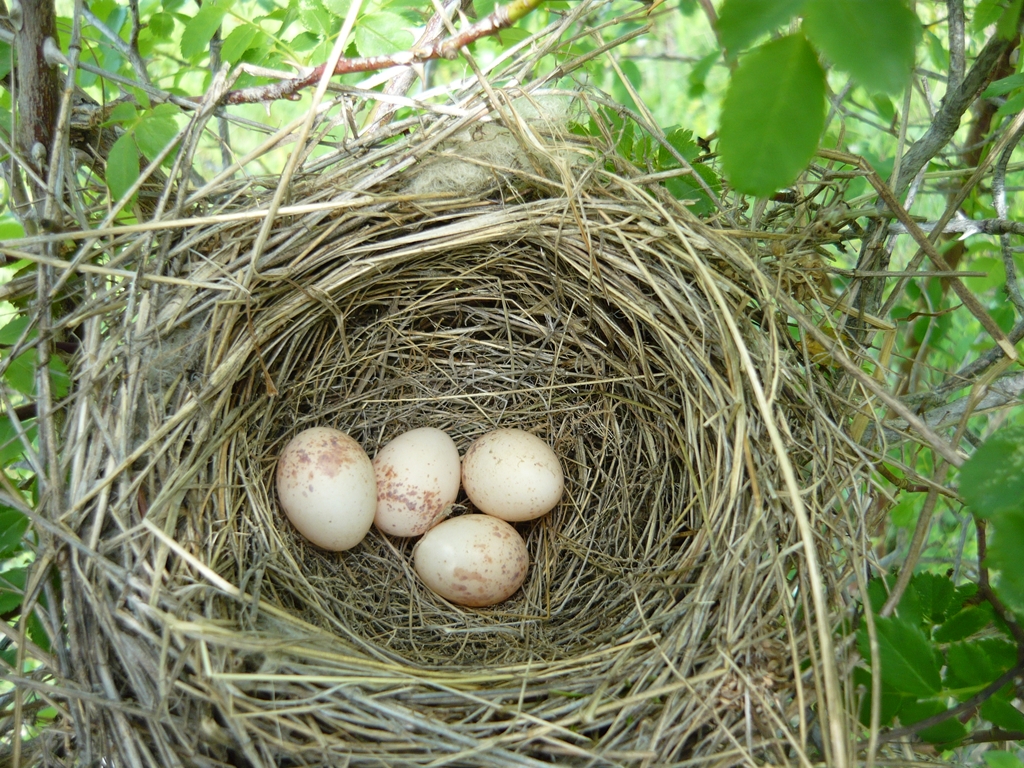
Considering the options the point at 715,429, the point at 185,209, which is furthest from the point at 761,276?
the point at 185,209

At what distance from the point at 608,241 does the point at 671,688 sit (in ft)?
2.84

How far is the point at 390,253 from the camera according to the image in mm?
1384

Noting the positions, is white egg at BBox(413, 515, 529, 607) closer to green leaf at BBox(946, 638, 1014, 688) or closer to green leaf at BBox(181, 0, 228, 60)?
green leaf at BBox(946, 638, 1014, 688)

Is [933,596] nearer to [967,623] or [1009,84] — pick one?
[967,623]

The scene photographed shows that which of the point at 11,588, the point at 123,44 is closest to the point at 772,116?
the point at 11,588

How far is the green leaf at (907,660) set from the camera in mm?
819

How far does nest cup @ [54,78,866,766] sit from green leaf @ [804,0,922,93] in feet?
2.36

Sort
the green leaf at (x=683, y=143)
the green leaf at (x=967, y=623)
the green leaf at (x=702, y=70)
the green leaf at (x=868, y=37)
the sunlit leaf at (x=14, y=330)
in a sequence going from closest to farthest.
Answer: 1. the green leaf at (x=868, y=37)
2. the green leaf at (x=967, y=623)
3. the sunlit leaf at (x=14, y=330)
4. the green leaf at (x=683, y=143)
5. the green leaf at (x=702, y=70)

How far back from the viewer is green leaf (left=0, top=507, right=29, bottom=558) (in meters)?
1.02

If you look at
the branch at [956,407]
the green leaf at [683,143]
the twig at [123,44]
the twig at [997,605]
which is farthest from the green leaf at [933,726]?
the twig at [123,44]

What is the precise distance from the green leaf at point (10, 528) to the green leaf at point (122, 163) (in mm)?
538

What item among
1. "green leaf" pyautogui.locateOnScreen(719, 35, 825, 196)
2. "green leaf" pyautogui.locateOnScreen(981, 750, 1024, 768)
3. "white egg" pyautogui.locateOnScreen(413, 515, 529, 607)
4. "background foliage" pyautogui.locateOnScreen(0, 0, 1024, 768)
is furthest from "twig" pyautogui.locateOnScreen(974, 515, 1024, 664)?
"white egg" pyautogui.locateOnScreen(413, 515, 529, 607)

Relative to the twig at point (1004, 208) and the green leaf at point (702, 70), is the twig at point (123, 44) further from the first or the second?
the twig at point (1004, 208)

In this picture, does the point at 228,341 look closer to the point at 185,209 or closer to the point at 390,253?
the point at 185,209
